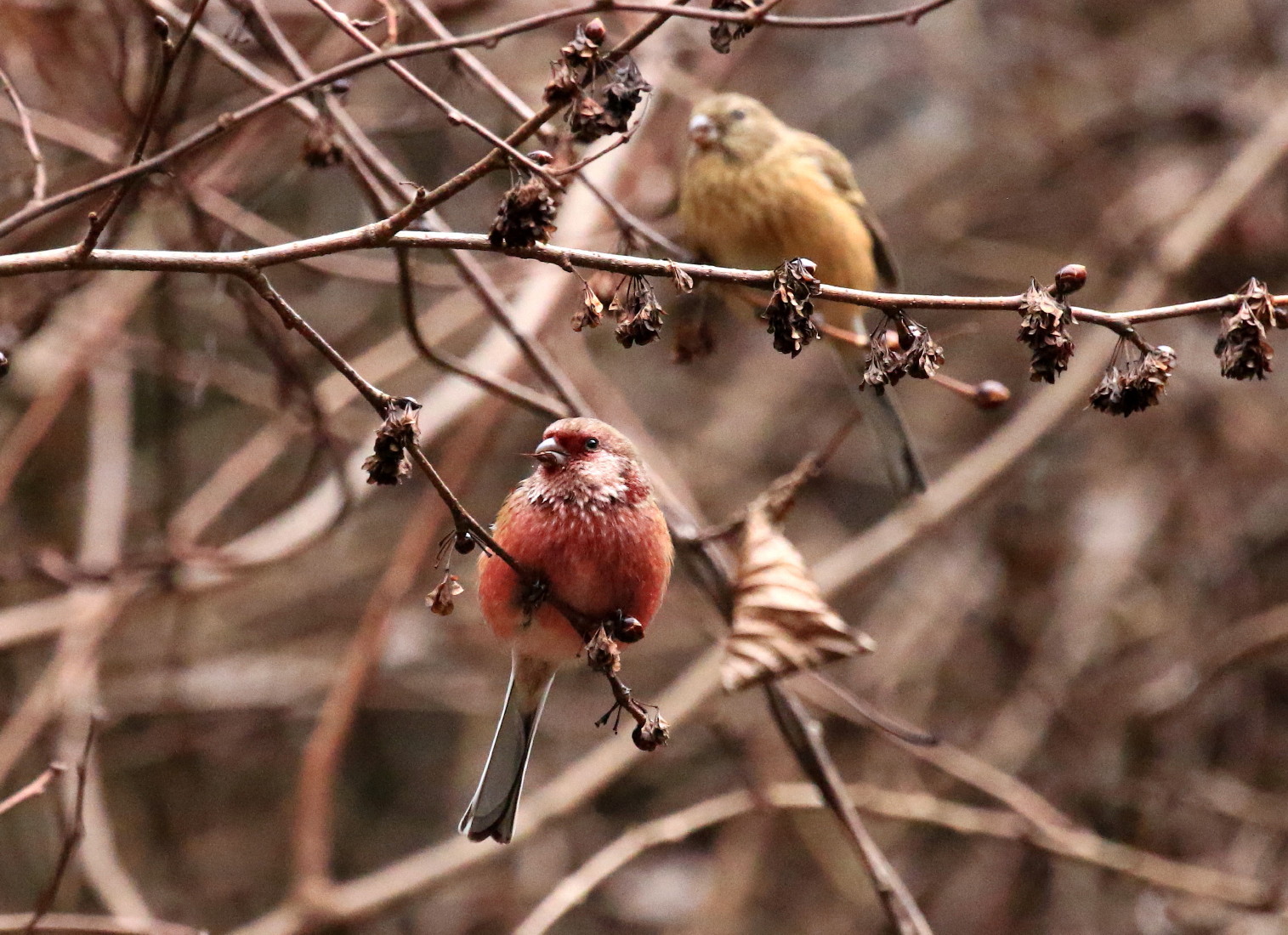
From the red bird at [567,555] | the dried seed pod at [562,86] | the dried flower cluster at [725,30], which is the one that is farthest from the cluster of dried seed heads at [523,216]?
the red bird at [567,555]

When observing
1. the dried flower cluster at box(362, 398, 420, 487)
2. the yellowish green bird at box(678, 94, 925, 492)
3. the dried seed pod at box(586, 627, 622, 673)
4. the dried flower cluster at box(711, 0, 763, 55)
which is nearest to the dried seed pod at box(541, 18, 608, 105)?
the dried flower cluster at box(711, 0, 763, 55)

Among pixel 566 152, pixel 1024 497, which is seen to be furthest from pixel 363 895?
pixel 1024 497

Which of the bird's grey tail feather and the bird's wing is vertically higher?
the bird's wing

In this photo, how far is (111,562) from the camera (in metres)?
5.46

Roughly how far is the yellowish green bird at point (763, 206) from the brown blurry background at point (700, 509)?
19.7 inches

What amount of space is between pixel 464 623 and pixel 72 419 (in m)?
2.40

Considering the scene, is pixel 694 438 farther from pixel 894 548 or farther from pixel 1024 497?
pixel 894 548

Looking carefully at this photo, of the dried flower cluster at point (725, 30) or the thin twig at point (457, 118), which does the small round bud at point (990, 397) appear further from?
the thin twig at point (457, 118)

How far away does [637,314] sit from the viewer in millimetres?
2248

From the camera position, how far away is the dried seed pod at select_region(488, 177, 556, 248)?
2.05m

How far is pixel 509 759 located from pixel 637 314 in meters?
1.90

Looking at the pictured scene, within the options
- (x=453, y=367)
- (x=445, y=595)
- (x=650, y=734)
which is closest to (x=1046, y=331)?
(x=650, y=734)

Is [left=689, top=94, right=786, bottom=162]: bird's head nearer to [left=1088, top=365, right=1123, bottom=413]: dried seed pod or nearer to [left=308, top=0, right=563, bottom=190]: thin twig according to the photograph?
[left=308, top=0, right=563, bottom=190]: thin twig

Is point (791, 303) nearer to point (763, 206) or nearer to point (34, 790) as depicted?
point (34, 790)
